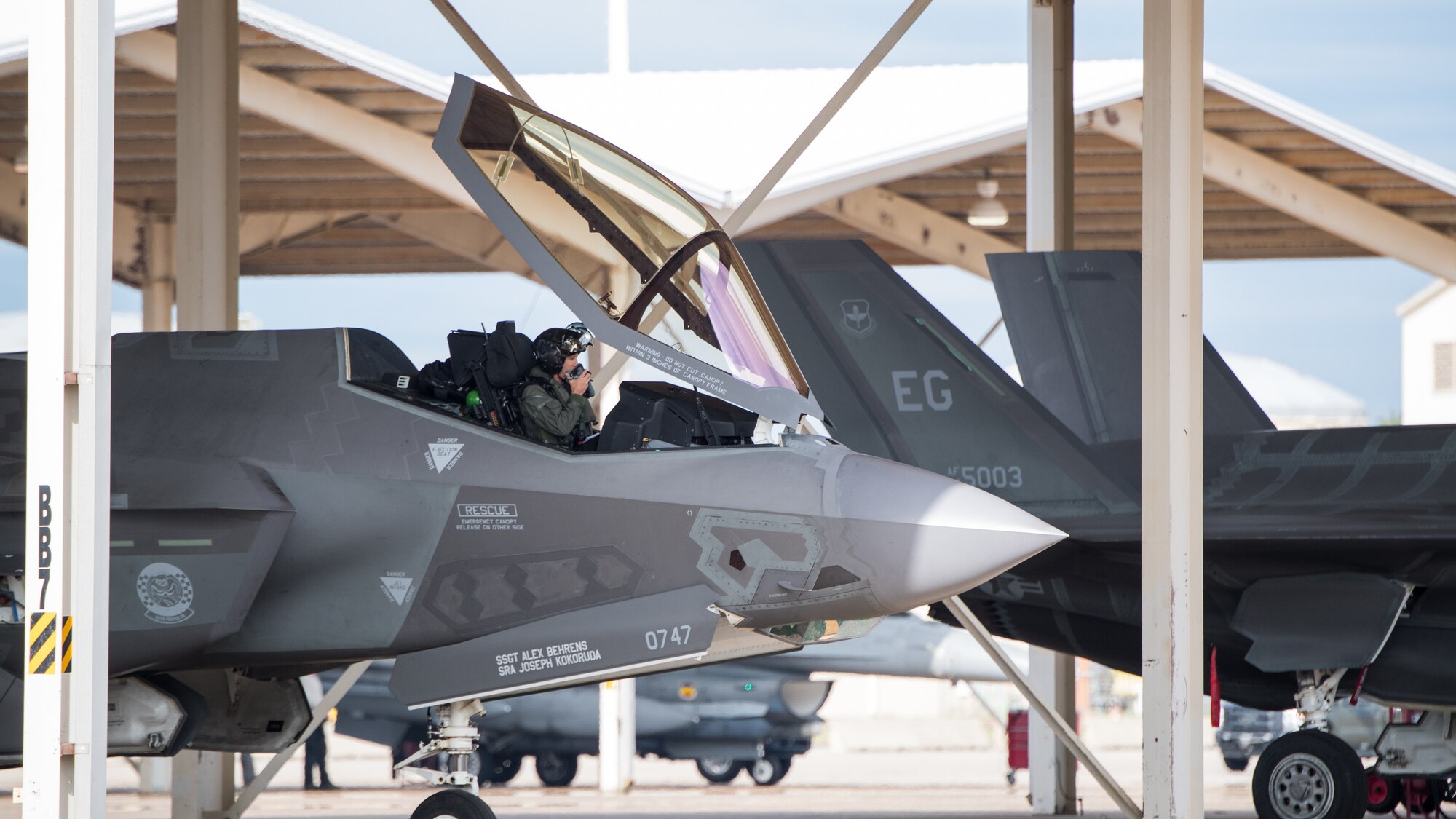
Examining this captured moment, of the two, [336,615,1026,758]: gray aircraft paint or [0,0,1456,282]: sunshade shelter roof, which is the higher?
[0,0,1456,282]: sunshade shelter roof

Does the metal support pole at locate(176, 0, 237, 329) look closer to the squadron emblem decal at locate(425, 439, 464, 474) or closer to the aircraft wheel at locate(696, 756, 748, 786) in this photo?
the squadron emblem decal at locate(425, 439, 464, 474)

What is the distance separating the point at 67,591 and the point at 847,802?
13624 mm

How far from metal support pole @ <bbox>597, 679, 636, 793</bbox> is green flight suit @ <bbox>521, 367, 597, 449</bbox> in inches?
418

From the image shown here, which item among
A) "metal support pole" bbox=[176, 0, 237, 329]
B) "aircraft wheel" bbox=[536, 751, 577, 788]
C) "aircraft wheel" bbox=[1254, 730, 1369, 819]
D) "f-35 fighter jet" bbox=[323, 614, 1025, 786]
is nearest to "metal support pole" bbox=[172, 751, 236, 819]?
"metal support pole" bbox=[176, 0, 237, 329]

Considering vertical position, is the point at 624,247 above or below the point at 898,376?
below

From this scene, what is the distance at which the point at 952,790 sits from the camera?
69.0 ft

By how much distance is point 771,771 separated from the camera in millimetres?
23922

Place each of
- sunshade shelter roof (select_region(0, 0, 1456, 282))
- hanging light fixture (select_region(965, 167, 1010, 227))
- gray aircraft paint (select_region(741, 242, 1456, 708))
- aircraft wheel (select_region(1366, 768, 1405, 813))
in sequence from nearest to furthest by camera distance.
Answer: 1. gray aircraft paint (select_region(741, 242, 1456, 708))
2. aircraft wheel (select_region(1366, 768, 1405, 813))
3. sunshade shelter roof (select_region(0, 0, 1456, 282))
4. hanging light fixture (select_region(965, 167, 1010, 227))

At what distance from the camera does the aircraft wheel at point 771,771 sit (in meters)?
23.7

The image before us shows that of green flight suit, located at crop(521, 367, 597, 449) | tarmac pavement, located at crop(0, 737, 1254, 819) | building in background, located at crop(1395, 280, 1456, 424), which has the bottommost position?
tarmac pavement, located at crop(0, 737, 1254, 819)

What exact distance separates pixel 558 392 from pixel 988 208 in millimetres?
12717

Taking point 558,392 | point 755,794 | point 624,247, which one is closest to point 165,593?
point 558,392

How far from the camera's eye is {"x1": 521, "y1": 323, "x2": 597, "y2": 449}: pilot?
7.33m

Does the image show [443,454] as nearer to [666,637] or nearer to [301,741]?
[666,637]
